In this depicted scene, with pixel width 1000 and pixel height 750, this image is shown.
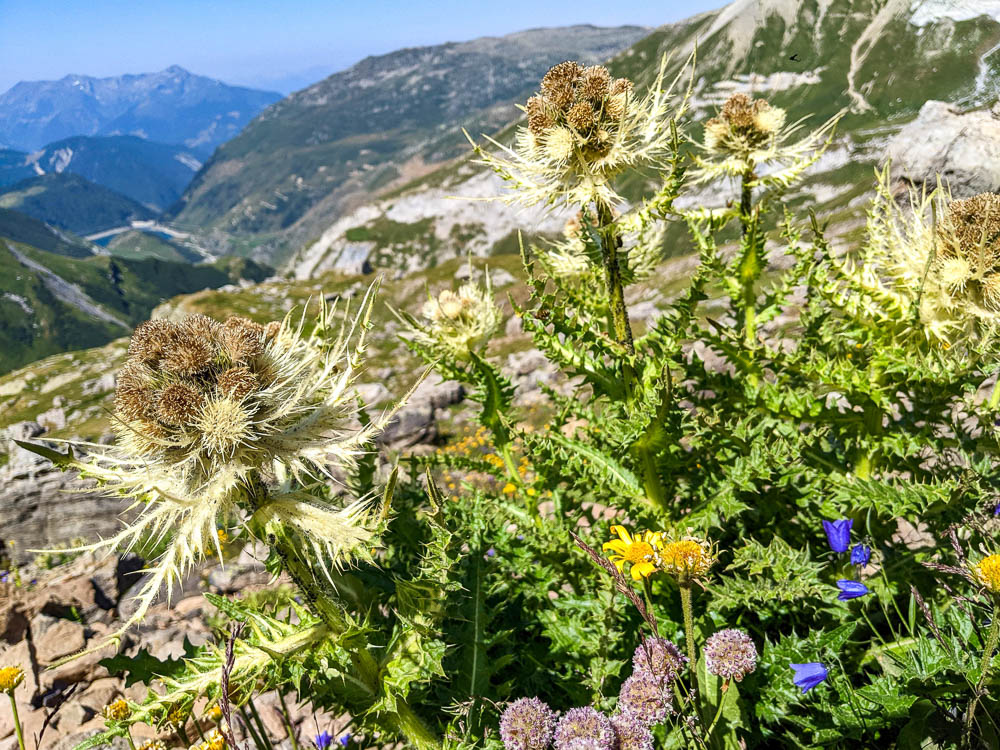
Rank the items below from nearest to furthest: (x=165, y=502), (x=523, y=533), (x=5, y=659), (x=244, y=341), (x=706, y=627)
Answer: (x=165, y=502)
(x=244, y=341)
(x=706, y=627)
(x=523, y=533)
(x=5, y=659)

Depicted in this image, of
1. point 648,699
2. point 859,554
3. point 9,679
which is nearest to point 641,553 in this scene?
point 648,699

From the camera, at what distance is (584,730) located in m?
2.43

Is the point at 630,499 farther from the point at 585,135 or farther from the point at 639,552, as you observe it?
the point at 585,135

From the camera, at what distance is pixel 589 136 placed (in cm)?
381

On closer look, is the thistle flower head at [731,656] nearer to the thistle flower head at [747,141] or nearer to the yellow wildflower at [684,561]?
the yellow wildflower at [684,561]

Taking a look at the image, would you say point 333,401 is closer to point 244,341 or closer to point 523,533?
point 244,341

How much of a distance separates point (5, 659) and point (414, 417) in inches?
605

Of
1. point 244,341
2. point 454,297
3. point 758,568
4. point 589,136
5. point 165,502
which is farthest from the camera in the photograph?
point 454,297

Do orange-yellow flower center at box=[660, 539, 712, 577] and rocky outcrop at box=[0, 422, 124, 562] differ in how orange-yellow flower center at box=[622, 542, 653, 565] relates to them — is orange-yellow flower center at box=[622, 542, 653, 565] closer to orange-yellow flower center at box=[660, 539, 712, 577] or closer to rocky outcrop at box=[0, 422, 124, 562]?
orange-yellow flower center at box=[660, 539, 712, 577]

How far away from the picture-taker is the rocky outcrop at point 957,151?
8133mm

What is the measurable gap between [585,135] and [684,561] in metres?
2.81

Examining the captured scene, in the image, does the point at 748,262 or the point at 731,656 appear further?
the point at 748,262

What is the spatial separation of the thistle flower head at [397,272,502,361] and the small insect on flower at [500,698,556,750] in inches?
105

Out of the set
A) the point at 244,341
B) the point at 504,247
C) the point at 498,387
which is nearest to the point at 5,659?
the point at 244,341
